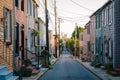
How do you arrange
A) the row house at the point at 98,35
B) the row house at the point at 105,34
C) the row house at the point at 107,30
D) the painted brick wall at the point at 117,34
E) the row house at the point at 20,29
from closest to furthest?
1. the row house at the point at 20,29
2. the painted brick wall at the point at 117,34
3. the row house at the point at 107,30
4. the row house at the point at 105,34
5. the row house at the point at 98,35

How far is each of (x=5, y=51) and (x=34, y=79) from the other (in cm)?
334

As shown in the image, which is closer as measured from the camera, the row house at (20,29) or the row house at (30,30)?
the row house at (20,29)

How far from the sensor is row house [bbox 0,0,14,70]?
16781 mm

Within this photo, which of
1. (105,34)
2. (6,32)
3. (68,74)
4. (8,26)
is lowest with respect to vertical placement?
(68,74)

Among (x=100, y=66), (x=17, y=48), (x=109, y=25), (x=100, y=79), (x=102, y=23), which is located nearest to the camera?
(x=100, y=79)

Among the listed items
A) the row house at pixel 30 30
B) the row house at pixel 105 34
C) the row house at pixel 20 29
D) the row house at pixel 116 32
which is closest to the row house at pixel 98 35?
the row house at pixel 105 34

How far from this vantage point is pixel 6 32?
1867cm

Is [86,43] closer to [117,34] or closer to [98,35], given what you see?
[98,35]

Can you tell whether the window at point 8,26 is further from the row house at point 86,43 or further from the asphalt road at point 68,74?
the row house at point 86,43

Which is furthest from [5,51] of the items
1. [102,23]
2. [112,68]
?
[102,23]

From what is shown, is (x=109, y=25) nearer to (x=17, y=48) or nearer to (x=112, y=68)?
(x=112, y=68)

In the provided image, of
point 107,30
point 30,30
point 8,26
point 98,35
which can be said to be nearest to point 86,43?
point 98,35

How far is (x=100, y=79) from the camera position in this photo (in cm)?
2131

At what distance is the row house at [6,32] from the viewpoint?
55.1 ft
